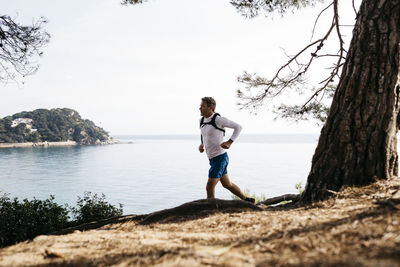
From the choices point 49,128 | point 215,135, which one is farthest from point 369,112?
point 49,128

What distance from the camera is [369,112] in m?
3.72

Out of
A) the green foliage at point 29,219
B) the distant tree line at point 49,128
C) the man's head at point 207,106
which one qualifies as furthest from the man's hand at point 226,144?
the distant tree line at point 49,128

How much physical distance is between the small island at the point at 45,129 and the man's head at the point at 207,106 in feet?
412

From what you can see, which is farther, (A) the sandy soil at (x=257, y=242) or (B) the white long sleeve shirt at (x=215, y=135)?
(B) the white long sleeve shirt at (x=215, y=135)

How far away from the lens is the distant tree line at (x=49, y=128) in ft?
384

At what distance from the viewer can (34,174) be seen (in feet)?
214

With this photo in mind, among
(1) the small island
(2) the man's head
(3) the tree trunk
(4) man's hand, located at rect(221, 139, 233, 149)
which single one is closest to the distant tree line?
Result: (1) the small island

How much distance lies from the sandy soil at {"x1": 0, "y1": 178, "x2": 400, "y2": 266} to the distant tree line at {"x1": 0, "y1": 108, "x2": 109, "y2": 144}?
127 meters

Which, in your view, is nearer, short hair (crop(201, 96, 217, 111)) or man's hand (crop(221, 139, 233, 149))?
man's hand (crop(221, 139, 233, 149))

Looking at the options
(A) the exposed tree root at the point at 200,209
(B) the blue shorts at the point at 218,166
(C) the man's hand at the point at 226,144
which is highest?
(C) the man's hand at the point at 226,144

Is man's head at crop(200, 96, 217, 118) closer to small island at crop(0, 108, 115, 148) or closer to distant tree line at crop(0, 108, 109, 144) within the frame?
small island at crop(0, 108, 115, 148)

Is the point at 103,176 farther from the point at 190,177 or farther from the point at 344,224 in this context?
the point at 344,224

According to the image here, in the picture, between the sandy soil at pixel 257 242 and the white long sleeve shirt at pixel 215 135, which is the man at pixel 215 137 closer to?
the white long sleeve shirt at pixel 215 135

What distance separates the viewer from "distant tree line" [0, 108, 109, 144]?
11719 centimetres
